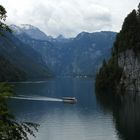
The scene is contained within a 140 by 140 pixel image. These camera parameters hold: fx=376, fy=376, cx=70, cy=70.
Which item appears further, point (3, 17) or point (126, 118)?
point (126, 118)

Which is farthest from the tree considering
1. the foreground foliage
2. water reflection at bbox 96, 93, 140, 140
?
water reflection at bbox 96, 93, 140, 140

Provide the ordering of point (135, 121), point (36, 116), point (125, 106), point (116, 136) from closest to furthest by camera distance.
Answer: point (116, 136)
point (135, 121)
point (36, 116)
point (125, 106)

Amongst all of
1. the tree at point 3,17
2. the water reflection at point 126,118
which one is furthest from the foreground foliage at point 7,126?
the water reflection at point 126,118

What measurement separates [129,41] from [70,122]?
105465mm

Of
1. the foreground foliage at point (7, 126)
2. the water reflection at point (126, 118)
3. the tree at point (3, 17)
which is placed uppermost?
the tree at point (3, 17)

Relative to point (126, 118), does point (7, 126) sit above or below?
above

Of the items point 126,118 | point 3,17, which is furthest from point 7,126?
point 126,118

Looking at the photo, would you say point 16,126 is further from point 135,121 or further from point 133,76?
point 133,76

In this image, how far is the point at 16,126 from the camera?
1485 cm

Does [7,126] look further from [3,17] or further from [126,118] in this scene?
[126,118]

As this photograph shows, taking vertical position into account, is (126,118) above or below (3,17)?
below

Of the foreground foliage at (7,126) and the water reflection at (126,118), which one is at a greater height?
the foreground foliage at (7,126)

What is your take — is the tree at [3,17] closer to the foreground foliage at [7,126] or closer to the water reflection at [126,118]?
the foreground foliage at [7,126]

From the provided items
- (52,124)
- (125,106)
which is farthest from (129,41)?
(52,124)
